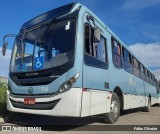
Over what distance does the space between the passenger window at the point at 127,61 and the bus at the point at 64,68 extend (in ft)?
7.84

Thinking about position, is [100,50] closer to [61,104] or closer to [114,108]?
[114,108]

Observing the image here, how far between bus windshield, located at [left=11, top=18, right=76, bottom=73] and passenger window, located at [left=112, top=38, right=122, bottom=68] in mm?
2769

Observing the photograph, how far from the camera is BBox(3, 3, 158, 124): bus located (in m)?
6.79

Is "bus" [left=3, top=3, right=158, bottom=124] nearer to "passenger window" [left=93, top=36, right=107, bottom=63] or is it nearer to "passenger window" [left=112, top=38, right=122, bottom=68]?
"passenger window" [left=93, top=36, right=107, bottom=63]

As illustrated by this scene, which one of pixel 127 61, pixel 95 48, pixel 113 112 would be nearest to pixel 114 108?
pixel 113 112

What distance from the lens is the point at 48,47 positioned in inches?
298

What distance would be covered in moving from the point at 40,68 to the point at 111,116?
2.90 m

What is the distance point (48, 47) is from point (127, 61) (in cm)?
536

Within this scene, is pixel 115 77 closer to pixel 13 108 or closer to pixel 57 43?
pixel 57 43

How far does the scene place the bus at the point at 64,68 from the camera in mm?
6785

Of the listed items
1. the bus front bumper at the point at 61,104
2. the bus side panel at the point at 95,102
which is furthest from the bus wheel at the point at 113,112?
the bus front bumper at the point at 61,104

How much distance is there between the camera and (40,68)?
734cm

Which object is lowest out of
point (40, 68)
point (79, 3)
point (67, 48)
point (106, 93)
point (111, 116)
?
point (111, 116)

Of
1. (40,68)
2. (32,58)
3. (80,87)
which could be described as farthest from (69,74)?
(32,58)
